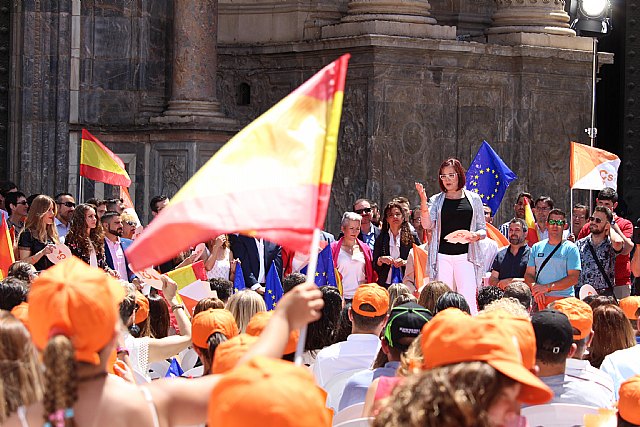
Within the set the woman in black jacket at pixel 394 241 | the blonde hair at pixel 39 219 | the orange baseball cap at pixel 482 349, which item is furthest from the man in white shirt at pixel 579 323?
the woman in black jacket at pixel 394 241

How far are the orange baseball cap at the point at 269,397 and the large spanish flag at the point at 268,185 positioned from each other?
907mm

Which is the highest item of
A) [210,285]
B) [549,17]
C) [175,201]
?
[549,17]

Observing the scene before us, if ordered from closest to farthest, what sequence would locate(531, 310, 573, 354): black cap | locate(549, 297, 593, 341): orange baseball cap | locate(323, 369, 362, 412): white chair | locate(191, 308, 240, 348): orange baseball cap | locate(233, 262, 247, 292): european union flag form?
locate(531, 310, 573, 354): black cap < locate(191, 308, 240, 348): orange baseball cap < locate(323, 369, 362, 412): white chair < locate(549, 297, 593, 341): orange baseball cap < locate(233, 262, 247, 292): european union flag

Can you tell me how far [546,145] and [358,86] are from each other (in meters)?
2.90

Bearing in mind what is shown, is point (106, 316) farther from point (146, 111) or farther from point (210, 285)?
point (146, 111)

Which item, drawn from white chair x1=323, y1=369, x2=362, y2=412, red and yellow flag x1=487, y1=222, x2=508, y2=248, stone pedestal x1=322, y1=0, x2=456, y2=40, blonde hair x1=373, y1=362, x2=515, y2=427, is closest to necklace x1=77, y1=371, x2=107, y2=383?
blonde hair x1=373, y1=362, x2=515, y2=427

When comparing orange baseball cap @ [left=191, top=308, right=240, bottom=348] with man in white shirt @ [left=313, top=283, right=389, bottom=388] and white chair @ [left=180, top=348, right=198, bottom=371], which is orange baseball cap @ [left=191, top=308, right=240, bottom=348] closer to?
man in white shirt @ [left=313, top=283, right=389, bottom=388]

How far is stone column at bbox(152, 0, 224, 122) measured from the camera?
58.7 feet

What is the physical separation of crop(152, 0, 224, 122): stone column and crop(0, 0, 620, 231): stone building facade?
0.02 metres

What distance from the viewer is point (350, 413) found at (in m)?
6.13

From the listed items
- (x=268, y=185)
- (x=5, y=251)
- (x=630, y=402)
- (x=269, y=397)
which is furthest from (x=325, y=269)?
(x=269, y=397)

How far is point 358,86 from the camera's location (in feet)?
58.8

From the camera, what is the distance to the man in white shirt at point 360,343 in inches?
306

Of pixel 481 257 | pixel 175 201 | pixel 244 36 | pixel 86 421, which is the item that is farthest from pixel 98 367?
pixel 244 36
